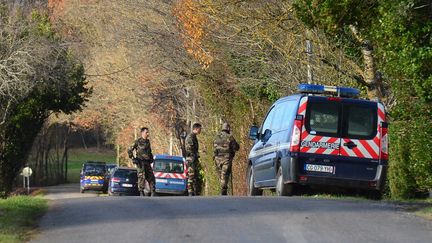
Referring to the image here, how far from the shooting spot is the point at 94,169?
6050cm

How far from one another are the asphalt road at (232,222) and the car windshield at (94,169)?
1717 inches

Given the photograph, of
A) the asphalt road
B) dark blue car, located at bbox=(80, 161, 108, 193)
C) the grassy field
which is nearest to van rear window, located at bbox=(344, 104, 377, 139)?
the asphalt road

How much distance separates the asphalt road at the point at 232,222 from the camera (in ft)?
38.9

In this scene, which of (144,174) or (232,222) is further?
(144,174)

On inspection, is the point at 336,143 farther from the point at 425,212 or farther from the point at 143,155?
the point at 143,155

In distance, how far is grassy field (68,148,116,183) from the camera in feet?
345

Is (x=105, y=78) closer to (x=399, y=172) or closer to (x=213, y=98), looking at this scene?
(x=213, y=98)

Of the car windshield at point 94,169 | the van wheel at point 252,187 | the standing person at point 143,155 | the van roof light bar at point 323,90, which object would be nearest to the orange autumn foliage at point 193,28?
the standing person at point 143,155

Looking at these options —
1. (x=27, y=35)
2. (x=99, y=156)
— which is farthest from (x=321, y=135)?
(x=99, y=156)

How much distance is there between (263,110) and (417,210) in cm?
1877

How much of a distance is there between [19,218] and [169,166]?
26770mm

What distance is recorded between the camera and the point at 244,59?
3228cm

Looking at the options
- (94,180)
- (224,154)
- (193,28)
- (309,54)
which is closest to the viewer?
(224,154)

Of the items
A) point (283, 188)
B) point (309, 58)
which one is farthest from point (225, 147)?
point (309, 58)
